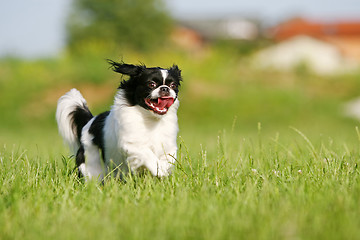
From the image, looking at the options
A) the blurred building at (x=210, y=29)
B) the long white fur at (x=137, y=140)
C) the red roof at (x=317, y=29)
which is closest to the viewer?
the long white fur at (x=137, y=140)

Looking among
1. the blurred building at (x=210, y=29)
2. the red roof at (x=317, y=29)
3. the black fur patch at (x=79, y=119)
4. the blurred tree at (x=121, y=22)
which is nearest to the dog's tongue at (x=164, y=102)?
the black fur patch at (x=79, y=119)

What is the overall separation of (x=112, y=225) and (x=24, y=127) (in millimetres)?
13541

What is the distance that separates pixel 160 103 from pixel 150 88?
0.52ft

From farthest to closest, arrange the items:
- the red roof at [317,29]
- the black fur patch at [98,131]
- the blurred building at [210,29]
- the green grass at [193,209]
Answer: the blurred building at [210,29]
the red roof at [317,29]
the black fur patch at [98,131]
the green grass at [193,209]

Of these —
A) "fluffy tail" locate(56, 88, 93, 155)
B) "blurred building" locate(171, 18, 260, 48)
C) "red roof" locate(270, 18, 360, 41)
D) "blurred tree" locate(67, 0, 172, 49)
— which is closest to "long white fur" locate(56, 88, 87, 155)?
"fluffy tail" locate(56, 88, 93, 155)

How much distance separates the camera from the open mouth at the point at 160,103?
3914mm

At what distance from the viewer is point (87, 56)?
1919cm

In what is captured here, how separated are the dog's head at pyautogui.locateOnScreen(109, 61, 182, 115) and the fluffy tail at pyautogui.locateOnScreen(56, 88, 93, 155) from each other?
0.71m

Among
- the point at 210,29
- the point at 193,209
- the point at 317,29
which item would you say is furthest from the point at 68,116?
the point at 210,29

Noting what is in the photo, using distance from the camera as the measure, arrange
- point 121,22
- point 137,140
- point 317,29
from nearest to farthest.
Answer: point 137,140 → point 121,22 → point 317,29

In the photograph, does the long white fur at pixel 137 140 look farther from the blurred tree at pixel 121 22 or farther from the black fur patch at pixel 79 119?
the blurred tree at pixel 121 22

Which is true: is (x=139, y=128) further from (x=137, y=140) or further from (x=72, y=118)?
(x=72, y=118)

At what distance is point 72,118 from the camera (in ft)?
15.1

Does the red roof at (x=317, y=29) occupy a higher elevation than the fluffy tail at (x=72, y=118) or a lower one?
higher
